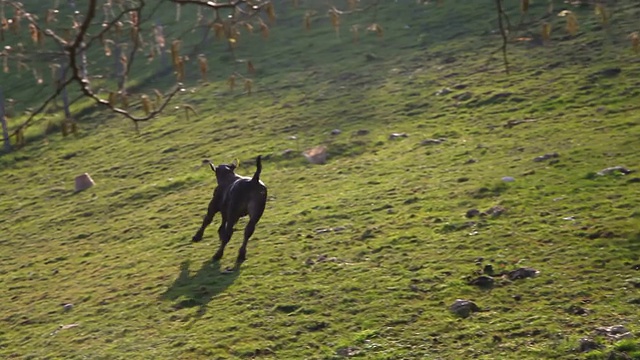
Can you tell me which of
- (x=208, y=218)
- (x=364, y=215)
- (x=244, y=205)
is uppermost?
(x=244, y=205)

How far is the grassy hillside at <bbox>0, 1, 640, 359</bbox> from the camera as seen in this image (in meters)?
9.85

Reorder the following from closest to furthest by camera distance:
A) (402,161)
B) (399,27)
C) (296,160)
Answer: (402,161)
(296,160)
(399,27)

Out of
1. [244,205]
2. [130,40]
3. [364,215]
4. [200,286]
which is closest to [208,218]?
[244,205]

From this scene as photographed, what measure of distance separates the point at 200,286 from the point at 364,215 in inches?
115

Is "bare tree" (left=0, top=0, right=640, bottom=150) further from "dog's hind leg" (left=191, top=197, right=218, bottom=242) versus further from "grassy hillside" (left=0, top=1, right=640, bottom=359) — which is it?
"dog's hind leg" (left=191, top=197, right=218, bottom=242)

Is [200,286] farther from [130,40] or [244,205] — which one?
[130,40]

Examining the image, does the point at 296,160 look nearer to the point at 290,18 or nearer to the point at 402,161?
the point at 402,161

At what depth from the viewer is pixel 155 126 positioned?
77.2 ft

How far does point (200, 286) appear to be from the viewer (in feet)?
39.2

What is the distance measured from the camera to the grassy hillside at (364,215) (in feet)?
32.3

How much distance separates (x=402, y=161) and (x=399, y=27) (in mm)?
11581

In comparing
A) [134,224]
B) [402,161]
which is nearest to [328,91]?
[402,161]

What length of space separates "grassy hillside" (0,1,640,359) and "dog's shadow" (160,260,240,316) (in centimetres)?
4

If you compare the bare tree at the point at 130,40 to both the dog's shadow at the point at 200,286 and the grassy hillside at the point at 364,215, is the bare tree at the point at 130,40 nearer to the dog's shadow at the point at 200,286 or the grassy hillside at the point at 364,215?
the grassy hillside at the point at 364,215
